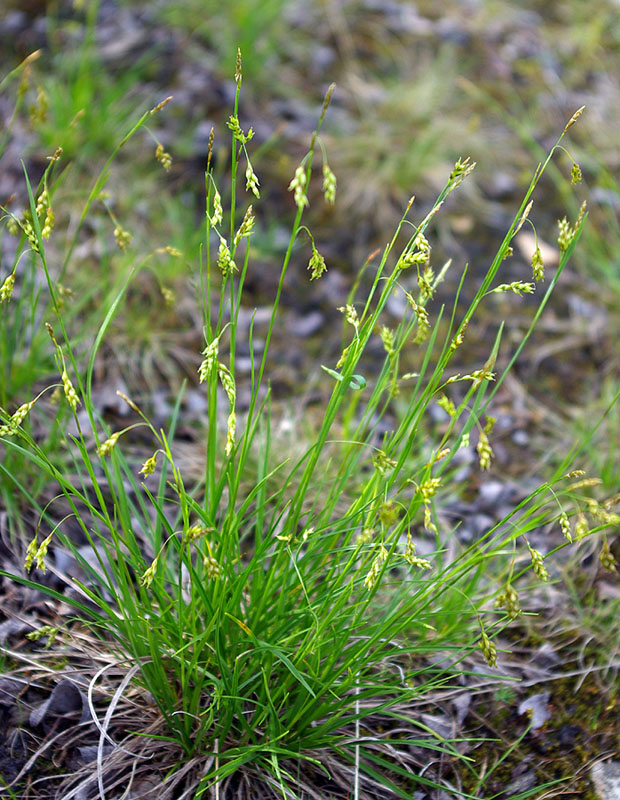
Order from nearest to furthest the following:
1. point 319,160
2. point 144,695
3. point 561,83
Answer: point 144,695
point 319,160
point 561,83

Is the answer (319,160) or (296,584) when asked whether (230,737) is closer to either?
(296,584)

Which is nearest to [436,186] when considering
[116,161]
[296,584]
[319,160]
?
[319,160]

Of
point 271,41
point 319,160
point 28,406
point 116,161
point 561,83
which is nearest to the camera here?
point 28,406

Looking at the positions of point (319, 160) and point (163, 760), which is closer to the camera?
point (163, 760)

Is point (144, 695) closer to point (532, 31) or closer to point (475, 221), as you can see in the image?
point (475, 221)

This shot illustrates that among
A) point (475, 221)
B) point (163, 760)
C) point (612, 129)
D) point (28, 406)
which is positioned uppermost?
point (28, 406)

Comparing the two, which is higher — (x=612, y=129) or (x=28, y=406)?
(x=28, y=406)

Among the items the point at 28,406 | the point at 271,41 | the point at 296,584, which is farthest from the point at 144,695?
the point at 271,41

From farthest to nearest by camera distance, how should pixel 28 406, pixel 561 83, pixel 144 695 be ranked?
1. pixel 561 83
2. pixel 144 695
3. pixel 28 406

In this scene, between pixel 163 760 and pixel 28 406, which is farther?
pixel 163 760
